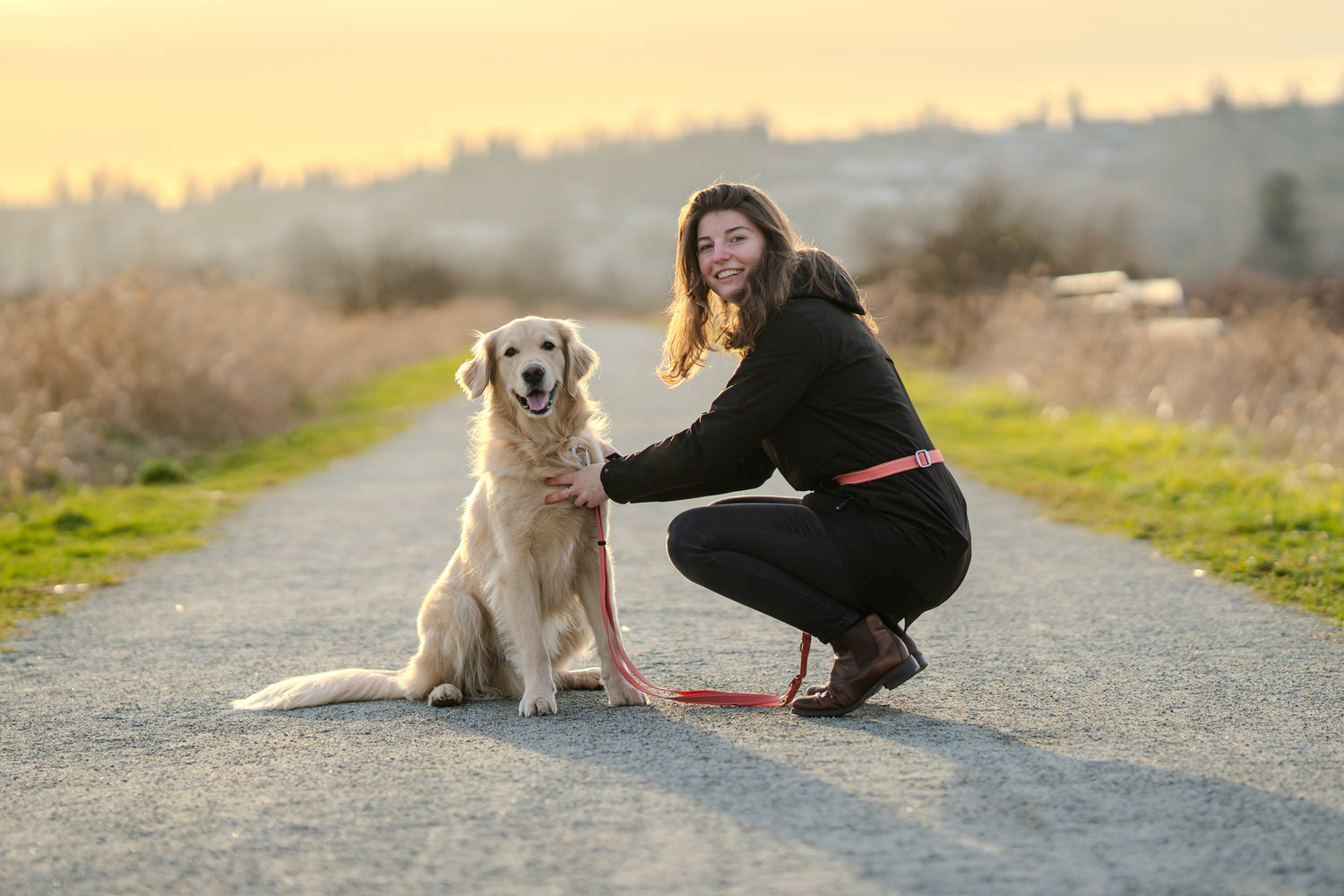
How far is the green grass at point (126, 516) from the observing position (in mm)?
7234

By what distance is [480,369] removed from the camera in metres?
4.86

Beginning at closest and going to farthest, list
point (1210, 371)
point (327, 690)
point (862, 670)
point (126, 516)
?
point (862, 670) < point (327, 690) < point (126, 516) < point (1210, 371)

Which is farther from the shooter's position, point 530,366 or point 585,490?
point 530,366

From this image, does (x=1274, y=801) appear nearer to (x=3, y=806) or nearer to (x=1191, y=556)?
(x=3, y=806)

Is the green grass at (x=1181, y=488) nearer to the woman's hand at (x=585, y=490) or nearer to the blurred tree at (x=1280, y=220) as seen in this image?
the woman's hand at (x=585, y=490)

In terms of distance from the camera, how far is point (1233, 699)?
13.9ft

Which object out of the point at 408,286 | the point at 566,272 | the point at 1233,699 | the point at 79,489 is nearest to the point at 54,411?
the point at 79,489

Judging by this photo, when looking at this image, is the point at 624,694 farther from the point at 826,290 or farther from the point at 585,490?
the point at 826,290


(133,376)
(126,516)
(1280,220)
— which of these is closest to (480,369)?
(126,516)

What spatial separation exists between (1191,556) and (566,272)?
7232cm

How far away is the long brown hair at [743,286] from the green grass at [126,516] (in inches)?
152

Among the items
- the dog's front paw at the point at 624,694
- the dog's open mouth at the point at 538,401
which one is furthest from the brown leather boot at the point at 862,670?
the dog's open mouth at the point at 538,401

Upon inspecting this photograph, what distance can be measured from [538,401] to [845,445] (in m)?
1.24

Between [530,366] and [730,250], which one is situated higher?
[730,250]
